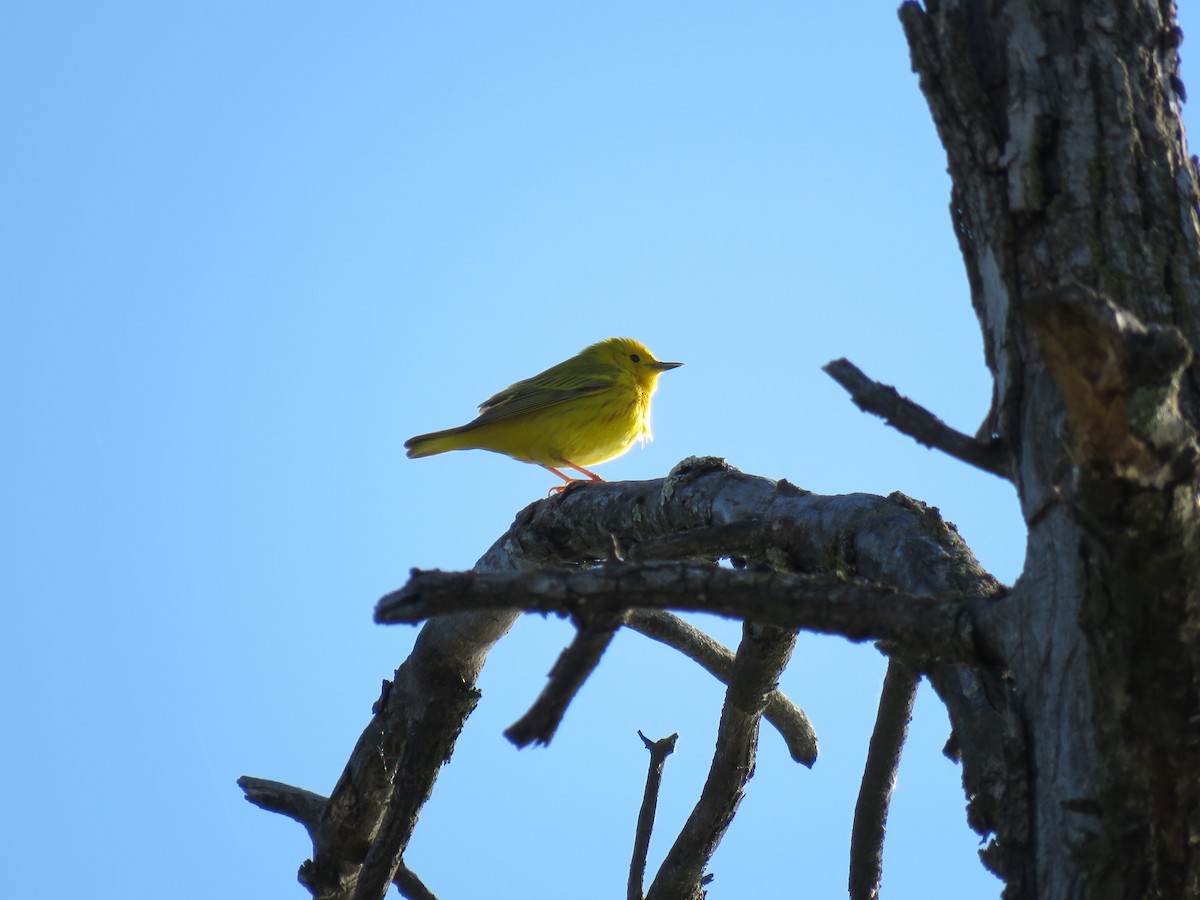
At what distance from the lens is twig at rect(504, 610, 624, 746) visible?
1756 mm

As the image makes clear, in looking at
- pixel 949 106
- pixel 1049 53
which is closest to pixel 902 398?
pixel 949 106

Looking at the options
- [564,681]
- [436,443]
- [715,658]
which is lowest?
[564,681]

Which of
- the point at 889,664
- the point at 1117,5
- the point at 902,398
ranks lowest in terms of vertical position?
the point at 902,398

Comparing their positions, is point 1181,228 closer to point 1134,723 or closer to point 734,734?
point 1134,723

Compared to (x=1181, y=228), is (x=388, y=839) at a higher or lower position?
lower

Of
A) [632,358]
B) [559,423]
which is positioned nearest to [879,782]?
[559,423]

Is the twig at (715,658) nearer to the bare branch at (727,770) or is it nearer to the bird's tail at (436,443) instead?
the bare branch at (727,770)

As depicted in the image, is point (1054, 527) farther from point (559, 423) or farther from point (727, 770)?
point (559, 423)

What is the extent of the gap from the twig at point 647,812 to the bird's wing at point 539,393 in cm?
482

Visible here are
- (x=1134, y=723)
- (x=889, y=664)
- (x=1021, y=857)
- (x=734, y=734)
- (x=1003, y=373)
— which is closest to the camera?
(x=1134, y=723)

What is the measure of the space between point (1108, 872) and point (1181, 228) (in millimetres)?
1101

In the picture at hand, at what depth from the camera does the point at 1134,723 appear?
5.85ft

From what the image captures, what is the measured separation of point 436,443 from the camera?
8.71 metres

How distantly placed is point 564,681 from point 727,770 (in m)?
2.36
